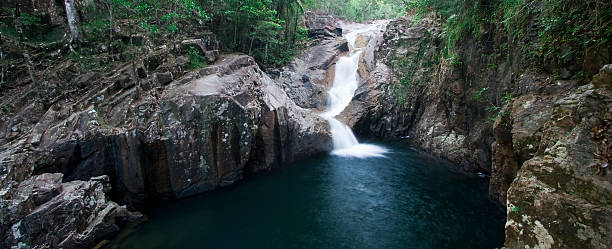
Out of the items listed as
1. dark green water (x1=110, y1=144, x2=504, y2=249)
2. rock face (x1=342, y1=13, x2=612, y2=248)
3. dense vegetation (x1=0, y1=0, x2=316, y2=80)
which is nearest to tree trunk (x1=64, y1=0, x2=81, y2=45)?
dense vegetation (x1=0, y1=0, x2=316, y2=80)

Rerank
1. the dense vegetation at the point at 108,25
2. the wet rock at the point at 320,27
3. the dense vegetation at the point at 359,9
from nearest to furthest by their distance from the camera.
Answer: the dense vegetation at the point at 108,25 < the wet rock at the point at 320,27 < the dense vegetation at the point at 359,9

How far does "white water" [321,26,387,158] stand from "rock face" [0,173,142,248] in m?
10.7

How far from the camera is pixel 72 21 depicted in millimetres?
11398

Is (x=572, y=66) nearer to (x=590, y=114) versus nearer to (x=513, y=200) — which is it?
(x=590, y=114)

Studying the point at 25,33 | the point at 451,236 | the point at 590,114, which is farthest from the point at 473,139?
the point at 25,33

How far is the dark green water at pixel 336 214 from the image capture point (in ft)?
25.7

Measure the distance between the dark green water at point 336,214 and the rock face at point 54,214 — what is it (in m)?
0.75

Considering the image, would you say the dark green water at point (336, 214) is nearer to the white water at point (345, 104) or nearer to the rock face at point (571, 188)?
the white water at point (345, 104)

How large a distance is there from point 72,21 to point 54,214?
8.63 meters

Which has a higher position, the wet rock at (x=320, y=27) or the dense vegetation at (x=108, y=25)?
the wet rock at (x=320, y=27)

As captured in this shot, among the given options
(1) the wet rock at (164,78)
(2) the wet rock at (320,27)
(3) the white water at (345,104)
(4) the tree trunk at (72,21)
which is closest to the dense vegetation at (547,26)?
(3) the white water at (345,104)

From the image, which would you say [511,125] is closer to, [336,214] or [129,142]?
[336,214]

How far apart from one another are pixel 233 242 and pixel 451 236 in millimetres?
6233

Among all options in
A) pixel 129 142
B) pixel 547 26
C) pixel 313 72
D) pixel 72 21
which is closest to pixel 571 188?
pixel 547 26
